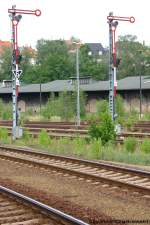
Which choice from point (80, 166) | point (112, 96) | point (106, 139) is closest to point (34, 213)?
point (80, 166)

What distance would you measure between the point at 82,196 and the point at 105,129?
35.6 ft

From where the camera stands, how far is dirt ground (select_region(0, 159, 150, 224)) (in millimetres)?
9398

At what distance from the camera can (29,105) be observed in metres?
74.6

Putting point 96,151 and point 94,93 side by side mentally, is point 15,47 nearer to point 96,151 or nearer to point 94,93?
point 96,151

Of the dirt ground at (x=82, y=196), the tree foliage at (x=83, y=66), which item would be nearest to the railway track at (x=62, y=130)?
the dirt ground at (x=82, y=196)

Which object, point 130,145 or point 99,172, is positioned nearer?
point 99,172

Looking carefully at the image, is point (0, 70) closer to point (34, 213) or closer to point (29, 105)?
point (29, 105)

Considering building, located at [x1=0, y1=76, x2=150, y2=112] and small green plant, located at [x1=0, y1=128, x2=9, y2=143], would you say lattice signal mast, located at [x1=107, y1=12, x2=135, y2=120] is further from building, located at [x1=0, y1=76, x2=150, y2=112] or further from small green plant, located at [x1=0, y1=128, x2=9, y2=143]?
building, located at [x1=0, y1=76, x2=150, y2=112]

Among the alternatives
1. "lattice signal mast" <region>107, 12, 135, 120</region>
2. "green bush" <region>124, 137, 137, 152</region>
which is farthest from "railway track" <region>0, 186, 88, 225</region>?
"lattice signal mast" <region>107, 12, 135, 120</region>

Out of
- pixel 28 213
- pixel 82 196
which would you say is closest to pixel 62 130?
pixel 82 196

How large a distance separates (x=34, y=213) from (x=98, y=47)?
612 feet

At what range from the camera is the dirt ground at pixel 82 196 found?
9.40 m

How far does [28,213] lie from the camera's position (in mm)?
9562

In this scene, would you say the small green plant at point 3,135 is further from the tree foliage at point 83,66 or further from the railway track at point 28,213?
the tree foliage at point 83,66
